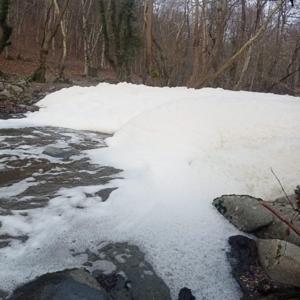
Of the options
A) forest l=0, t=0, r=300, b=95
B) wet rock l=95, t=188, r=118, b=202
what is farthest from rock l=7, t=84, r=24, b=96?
wet rock l=95, t=188, r=118, b=202

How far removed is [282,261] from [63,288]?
1859mm

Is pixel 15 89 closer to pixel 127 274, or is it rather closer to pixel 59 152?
pixel 59 152

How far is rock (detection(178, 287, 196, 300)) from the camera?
315 centimetres

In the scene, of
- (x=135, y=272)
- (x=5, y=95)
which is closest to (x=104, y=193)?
(x=135, y=272)

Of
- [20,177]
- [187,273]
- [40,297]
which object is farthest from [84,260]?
[20,177]

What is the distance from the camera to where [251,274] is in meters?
3.53

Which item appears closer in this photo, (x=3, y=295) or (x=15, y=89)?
(x=3, y=295)

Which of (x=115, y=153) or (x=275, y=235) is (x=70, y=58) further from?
(x=275, y=235)

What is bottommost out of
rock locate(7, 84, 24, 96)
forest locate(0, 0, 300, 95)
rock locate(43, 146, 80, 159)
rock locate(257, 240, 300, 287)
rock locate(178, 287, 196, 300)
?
rock locate(178, 287, 196, 300)

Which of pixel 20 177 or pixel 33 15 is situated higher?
pixel 33 15

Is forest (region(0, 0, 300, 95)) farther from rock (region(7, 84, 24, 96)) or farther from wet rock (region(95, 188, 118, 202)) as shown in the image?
wet rock (region(95, 188, 118, 202))

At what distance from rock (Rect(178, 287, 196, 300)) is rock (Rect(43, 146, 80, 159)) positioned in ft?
11.4

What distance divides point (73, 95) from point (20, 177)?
20.3 ft

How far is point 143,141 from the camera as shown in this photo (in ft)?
22.0
